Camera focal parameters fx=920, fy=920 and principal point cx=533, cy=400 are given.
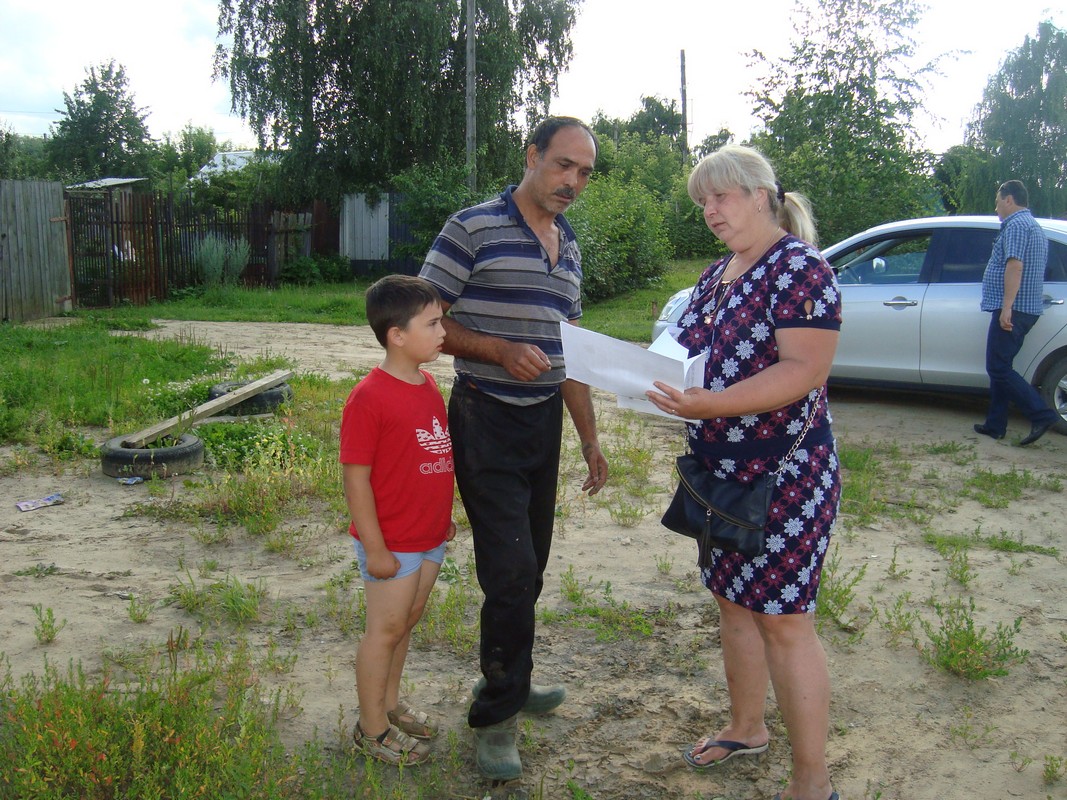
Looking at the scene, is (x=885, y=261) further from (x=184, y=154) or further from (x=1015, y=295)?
(x=184, y=154)

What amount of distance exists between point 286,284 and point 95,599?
18106 millimetres

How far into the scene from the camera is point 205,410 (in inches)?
281

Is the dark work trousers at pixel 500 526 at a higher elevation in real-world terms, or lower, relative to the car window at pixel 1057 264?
lower

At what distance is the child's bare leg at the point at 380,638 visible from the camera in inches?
116

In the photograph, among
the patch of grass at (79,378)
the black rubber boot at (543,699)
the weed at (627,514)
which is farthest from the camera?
the patch of grass at (79,378)

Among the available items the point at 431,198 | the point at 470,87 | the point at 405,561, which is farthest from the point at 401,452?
the point at 470,87

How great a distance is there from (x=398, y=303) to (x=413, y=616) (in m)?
1.03

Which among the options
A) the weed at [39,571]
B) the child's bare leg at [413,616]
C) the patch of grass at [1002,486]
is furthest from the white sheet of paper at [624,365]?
the patch of grass at [1002,486]

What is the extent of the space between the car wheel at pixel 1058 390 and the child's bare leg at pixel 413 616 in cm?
633

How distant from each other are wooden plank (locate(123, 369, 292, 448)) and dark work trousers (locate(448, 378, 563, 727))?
160 inches

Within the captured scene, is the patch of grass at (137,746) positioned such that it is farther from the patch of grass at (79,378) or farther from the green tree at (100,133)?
the green tree at (100,133)

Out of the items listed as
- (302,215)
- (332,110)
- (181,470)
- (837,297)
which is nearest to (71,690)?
(837,297)

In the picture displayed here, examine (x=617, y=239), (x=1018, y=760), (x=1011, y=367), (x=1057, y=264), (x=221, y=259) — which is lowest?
(x=1018, y=760)

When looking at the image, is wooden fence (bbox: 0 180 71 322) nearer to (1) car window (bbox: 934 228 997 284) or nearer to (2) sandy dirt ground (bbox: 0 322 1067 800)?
(2) sandy dirt ground (bbox: 0 322 1067 800)
